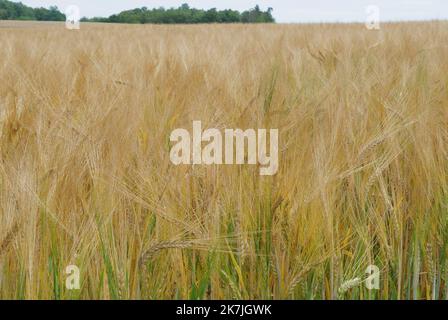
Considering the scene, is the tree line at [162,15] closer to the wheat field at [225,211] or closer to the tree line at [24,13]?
the tree line at [24,13]

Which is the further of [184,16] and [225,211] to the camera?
[184,16]

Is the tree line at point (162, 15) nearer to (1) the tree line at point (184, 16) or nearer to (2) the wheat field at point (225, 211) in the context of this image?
(1) the tree line at point (184, 16)

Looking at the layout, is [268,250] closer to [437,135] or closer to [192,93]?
[437,135]

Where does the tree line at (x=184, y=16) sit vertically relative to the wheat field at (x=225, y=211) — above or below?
above

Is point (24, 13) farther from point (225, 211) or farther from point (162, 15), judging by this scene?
point (225, 211)

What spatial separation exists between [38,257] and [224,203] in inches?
12.9

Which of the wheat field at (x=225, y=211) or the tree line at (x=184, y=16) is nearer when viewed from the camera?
the wheat field at (x=225, y=211)

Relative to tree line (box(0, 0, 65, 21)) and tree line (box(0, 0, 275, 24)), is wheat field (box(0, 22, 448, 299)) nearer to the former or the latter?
tree line (box(0, 0, 275, 24))

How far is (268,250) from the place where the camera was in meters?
0.94

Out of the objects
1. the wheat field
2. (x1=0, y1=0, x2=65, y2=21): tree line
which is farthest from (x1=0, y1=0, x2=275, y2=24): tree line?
the wheat field

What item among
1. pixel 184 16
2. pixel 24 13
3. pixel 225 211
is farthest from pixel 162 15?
pixel 225 211

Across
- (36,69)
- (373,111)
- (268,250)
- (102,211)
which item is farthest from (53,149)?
(36,69)

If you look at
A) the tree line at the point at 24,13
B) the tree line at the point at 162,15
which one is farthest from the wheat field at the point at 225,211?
the tree line at the point at 24,13
